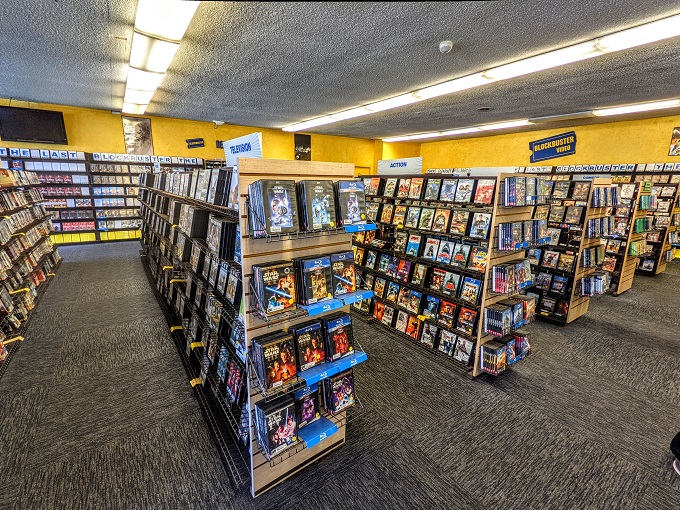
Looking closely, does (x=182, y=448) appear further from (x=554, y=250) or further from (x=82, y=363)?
(x=554, y=250)

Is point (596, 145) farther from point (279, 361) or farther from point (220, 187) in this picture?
point (279, 361)

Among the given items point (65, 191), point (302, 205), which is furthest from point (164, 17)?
point (65, 191)

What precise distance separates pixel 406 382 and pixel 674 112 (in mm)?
8556

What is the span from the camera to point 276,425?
2148 millimetres

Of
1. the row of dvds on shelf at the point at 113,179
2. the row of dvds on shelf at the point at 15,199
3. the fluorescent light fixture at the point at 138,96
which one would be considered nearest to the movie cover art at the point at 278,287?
the row of dvds on shelf at the point at 15,199

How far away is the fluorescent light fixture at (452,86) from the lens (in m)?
4.94

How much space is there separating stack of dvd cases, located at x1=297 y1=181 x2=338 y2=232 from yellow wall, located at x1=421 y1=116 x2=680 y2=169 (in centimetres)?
949

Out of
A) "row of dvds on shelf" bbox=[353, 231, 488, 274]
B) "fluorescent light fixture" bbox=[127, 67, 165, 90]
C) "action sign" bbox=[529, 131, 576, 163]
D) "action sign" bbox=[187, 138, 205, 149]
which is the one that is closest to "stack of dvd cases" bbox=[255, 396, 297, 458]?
"row of dvds on shelf" bbox=[353, 231, 488, 274]

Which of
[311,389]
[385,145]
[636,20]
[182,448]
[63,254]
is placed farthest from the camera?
[385,145]

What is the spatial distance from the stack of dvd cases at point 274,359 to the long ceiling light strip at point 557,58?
172 inches

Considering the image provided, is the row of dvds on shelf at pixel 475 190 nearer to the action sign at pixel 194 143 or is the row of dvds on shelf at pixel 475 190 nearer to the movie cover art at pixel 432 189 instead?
the movie cover art at pixel 432 189

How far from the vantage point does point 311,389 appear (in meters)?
2.40

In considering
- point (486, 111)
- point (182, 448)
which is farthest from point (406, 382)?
point (486, 111)

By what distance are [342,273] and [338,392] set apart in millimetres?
861
